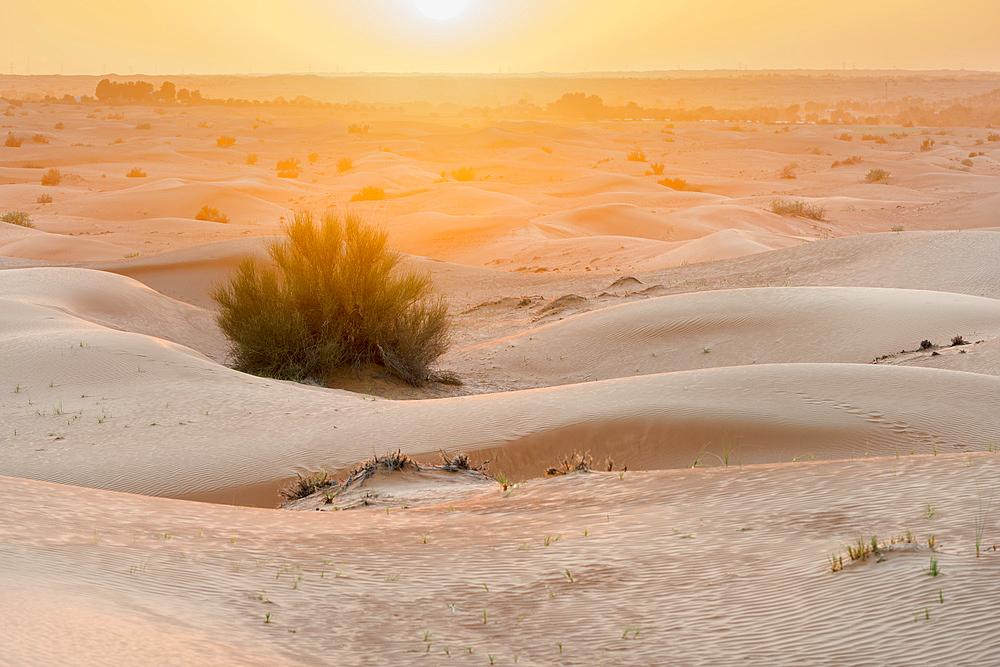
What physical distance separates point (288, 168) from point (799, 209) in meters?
25.5

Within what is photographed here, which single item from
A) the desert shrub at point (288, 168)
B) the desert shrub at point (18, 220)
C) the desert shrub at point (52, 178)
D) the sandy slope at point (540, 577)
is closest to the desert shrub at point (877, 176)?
the desert shrub at point (288, 168)

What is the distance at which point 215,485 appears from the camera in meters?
7.31

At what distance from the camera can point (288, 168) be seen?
44438mm

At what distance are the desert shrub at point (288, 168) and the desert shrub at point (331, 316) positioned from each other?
97.3 ft

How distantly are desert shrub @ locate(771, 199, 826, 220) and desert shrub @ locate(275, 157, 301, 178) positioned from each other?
75.8 ft

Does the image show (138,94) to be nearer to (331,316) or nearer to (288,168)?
(288,168)

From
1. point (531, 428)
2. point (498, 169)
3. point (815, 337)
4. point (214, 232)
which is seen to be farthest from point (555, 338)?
point (498, 169)

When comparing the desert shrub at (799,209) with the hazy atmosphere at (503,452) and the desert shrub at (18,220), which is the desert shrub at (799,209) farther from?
the desert shrub at (18,220)

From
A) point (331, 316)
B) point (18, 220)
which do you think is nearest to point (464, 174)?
point (18, 220)

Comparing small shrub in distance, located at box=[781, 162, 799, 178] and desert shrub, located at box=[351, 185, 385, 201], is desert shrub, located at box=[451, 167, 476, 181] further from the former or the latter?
small shrub in distance, located at box=[781, 162, 799, 178]

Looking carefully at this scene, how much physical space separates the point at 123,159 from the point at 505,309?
34.0 meters

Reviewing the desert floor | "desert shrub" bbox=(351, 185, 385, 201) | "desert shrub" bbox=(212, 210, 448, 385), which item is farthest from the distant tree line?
"desert shrub" bbox=(212, 210, 448, 385)

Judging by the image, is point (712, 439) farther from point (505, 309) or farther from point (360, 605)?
point (505, 309)

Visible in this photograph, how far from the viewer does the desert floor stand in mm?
3381
